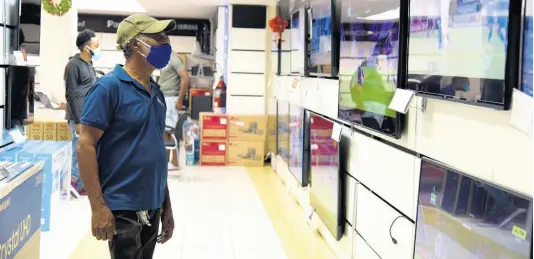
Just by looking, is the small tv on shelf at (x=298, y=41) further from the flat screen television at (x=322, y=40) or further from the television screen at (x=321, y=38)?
the television screen at (x=321, y=38)

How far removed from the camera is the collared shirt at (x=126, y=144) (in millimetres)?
2150

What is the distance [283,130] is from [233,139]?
1565 millimetres

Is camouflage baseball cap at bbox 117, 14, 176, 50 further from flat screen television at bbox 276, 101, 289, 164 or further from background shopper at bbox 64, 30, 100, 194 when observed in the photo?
flat screen television at bbox 276, 101, 289, 164

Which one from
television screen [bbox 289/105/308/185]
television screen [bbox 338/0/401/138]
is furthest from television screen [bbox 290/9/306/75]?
television screen [bbox 338/0/401/138]

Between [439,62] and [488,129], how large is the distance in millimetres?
399

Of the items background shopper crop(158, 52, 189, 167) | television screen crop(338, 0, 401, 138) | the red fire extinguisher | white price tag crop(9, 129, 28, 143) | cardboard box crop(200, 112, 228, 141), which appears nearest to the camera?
television screen crop(338, 0, 401, 138)

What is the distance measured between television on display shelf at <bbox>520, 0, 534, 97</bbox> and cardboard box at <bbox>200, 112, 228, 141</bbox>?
659cm

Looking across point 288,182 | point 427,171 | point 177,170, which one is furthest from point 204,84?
point 427,171

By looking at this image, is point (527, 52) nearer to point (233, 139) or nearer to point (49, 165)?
point (49, 165)

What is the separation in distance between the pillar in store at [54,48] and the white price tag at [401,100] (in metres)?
5.28

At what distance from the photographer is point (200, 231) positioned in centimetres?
472

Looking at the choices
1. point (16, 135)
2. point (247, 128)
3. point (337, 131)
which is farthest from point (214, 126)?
point (16, 135)

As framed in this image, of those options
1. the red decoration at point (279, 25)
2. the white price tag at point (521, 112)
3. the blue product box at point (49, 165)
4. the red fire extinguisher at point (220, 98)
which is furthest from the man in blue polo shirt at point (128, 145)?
the red fire extinguisher at point (220, 98)

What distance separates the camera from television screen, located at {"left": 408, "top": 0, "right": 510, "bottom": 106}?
1.72 metres
